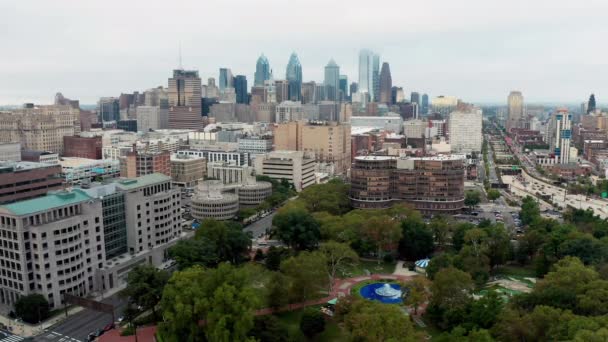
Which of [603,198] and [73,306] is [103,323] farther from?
[603,198]

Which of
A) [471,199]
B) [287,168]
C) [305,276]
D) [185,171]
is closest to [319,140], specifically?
[287,168]

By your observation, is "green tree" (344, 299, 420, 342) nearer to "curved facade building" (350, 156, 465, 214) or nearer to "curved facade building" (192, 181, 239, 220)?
"curved facade building" (192, 181, 239, 220)

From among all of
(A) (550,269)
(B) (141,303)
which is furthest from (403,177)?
(B) (141,303)

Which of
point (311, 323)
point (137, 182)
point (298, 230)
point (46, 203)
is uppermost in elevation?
point (137, 182)

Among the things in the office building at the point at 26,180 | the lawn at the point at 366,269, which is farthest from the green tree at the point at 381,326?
the office building at the point at 26,180

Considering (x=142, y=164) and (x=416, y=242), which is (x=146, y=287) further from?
(x=142, y=164)
